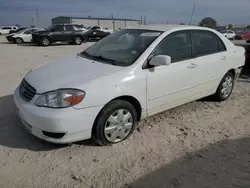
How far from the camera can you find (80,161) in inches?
113

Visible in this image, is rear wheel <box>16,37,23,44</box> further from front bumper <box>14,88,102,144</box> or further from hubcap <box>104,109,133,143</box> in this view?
hubcap <box>104,109,133,143</box>

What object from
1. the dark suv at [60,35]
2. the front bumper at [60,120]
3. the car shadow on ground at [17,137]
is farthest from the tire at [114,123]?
the dark suv at [60,35]

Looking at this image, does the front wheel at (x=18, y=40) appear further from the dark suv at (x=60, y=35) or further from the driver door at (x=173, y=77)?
the driver door at (x=173, y=77)

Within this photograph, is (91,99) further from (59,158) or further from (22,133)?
(22,133)

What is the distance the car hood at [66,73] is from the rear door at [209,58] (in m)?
1.68

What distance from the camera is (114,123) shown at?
122 inches

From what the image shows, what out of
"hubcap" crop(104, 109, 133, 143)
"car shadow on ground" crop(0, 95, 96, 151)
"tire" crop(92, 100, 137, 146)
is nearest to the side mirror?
"tire" crop(92, 100, 137, 146)

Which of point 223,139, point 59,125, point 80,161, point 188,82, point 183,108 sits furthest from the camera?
point 183,108

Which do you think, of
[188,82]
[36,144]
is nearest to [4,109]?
[36,144]

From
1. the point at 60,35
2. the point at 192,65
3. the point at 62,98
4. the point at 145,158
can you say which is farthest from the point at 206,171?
the point at 60,35

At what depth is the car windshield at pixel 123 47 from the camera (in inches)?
133

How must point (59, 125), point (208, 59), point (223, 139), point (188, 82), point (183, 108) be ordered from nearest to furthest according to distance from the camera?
point (59, 125) → point (223, 139) → point (188, 82) → point (208, 59) → point (183, 108)

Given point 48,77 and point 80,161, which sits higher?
point 48,77

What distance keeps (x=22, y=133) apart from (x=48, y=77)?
3.35ft
